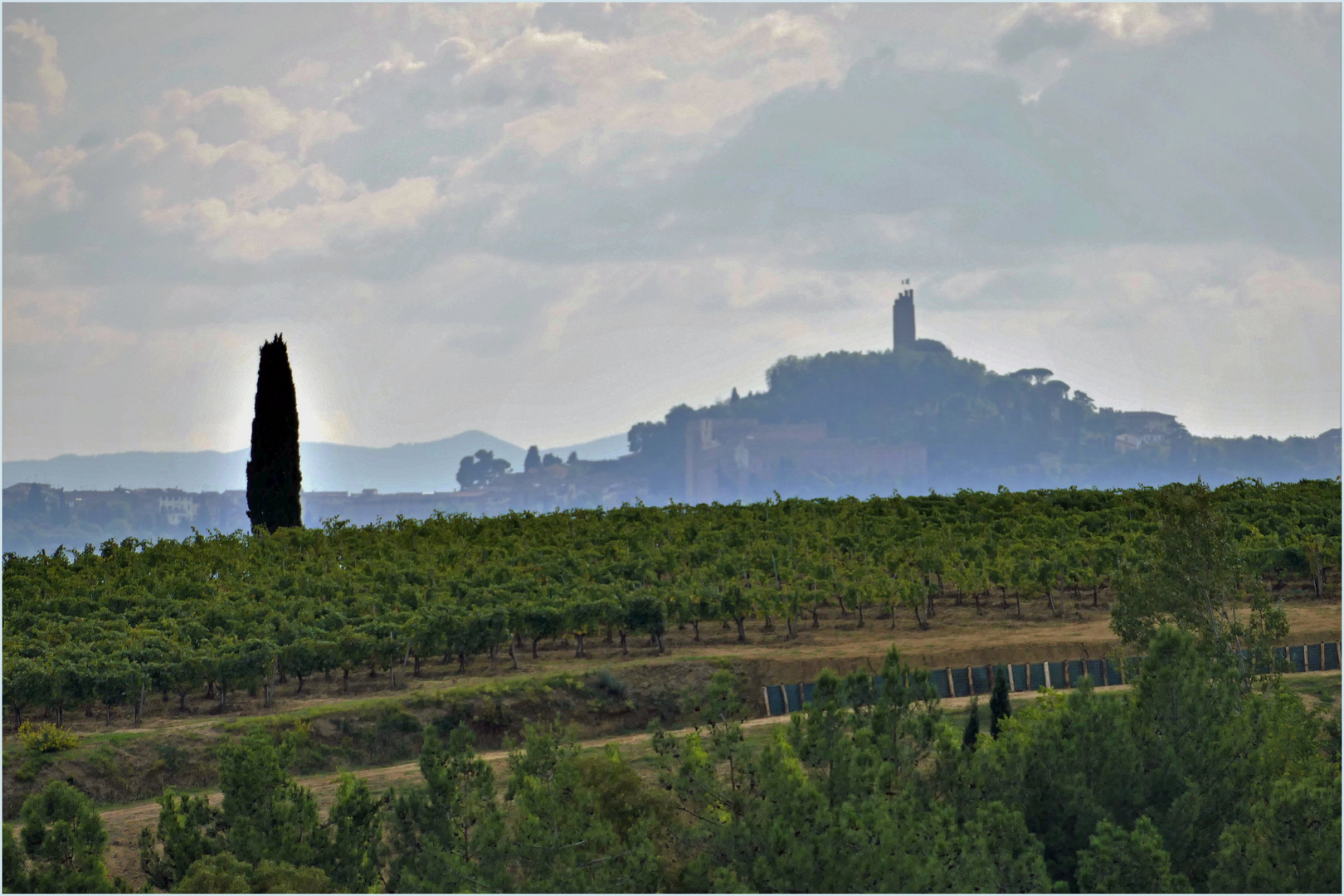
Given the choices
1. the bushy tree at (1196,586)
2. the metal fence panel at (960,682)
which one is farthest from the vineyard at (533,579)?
the metal fence panel at (960,682)

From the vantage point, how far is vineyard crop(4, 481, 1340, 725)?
2141 centimetres

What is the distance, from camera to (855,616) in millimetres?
26062

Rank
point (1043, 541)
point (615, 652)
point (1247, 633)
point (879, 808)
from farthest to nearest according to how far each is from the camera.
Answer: point (1043, 541) → point (615, 652) → point (1247, 633) → point (879, 808)

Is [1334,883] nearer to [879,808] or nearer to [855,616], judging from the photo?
[879,808]

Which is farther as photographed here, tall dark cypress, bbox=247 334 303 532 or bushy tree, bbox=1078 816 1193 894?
tall dark cypress, bbox=247 334 303 532

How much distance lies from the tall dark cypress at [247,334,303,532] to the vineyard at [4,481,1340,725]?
6.64m

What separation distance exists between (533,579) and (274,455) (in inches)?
678

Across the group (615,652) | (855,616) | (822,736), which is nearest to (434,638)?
(615,652)

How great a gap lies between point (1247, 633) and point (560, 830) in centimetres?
947

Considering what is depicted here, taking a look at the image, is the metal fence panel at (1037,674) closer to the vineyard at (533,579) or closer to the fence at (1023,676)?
the fence at (1023,676)

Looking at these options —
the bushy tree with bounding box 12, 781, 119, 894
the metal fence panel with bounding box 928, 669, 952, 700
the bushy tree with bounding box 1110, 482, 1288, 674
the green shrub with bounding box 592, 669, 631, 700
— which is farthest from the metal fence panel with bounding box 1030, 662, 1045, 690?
the bushy tree with bounding box 12, 781, 119, 894

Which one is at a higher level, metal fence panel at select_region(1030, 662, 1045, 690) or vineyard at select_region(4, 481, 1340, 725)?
vineyard at select_region(4, 481, 1340, 725)

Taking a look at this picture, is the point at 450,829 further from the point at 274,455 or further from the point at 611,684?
the point at 274,455

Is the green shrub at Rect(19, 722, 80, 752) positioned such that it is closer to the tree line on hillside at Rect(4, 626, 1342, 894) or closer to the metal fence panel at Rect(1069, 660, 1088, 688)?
the tree line on hillside at Rect(4, 626, 1342, 894)
